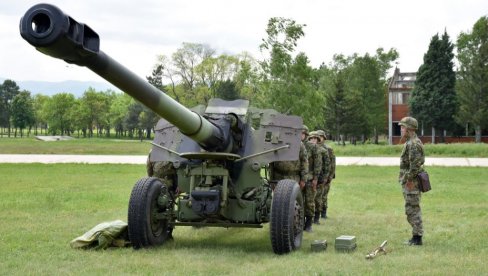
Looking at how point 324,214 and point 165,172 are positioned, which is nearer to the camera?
point 165,172

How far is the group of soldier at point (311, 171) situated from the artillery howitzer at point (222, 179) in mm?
628

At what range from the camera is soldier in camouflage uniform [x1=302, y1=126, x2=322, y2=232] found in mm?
11094

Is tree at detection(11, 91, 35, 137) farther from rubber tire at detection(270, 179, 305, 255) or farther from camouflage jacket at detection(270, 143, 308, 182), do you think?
rubber tire at detection(270, 179, 305, 255)

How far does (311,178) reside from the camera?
37.1ft

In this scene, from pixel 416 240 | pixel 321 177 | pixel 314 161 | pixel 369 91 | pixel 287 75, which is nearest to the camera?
pixel 416 240

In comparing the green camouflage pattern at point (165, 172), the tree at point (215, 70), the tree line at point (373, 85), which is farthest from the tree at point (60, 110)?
the green camouflage pattern at point (165, 172)

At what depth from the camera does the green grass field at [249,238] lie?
778 centimetres

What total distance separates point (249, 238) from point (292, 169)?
1.26 metres

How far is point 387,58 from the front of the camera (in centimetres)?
6994

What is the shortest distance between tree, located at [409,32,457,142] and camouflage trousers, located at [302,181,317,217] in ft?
138

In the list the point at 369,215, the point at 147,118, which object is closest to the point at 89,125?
the point at 147,118

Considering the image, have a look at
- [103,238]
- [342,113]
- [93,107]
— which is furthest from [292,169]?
[93,107]

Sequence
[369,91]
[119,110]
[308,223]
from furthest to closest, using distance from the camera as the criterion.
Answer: [119,110] < [369,91] < [308,223]

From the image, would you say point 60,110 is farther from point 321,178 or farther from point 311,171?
point 311,171
